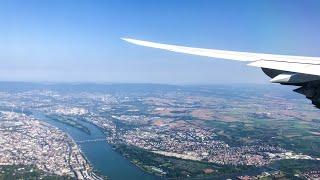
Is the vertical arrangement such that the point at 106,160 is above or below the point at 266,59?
below

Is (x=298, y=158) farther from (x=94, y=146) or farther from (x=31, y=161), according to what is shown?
(x=31, y=161)

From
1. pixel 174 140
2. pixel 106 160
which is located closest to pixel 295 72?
pixel 106 160

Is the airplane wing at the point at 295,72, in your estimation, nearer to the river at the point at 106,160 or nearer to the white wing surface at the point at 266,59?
the white wing surface at the point at 266,59

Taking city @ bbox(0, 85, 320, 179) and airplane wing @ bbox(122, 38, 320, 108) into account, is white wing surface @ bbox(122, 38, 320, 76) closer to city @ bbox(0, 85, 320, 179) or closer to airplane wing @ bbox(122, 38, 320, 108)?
airplane wing @ bbox(122, 38, 320, 108)

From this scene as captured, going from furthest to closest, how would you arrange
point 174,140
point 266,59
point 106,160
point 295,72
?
point 174,140 → point 106,160 → point 266,59 → point 295,72

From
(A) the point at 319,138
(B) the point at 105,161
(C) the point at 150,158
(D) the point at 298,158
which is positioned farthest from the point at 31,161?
(A) the point at 319,138

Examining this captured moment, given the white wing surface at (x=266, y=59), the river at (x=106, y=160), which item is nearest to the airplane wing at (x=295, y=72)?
the white wing surface at (x=266, y=59)

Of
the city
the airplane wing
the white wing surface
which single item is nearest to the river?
the city

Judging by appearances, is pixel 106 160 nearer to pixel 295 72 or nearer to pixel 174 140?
pixel 174 140
